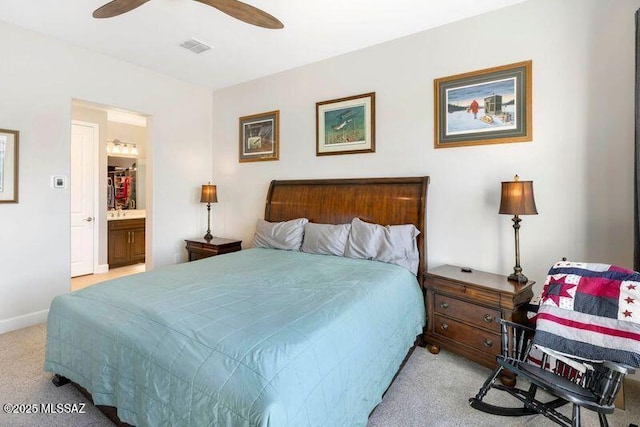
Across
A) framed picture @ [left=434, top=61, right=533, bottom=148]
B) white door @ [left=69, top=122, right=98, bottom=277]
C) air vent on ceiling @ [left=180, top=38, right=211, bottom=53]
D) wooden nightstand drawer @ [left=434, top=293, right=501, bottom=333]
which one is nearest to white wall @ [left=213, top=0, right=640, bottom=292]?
framed picture @ [left=434, top=61, right=533, bottom=148]

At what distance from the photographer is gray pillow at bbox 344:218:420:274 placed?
A: 9.43 ft

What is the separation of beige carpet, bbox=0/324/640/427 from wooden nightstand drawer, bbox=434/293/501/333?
39 cm

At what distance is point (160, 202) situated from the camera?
432 cm

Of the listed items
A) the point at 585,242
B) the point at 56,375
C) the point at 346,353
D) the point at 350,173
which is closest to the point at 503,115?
the point at 585,242

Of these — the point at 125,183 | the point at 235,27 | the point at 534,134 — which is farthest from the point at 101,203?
the point at 534,134

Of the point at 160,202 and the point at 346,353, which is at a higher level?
the point at 160,202

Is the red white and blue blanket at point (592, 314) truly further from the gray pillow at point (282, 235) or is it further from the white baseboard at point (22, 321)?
the white baseboard at point (22, 321)

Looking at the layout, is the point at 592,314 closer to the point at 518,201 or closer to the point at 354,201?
the point at 518,201

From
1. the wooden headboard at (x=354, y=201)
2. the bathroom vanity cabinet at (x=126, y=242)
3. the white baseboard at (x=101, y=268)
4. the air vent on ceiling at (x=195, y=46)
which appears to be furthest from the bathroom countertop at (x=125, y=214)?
the air vent on ceiling at (x=195, y=46)

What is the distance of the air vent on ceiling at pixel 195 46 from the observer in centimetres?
334

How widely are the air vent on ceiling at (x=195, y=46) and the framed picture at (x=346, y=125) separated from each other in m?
1.40

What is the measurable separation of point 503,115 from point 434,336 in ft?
6.53

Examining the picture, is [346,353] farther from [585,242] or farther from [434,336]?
[585,242]

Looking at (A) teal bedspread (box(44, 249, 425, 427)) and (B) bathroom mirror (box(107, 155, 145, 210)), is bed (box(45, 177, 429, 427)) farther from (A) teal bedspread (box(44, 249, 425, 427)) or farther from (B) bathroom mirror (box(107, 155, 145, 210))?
(B) bathroom mirror (box(107, 155, 145, 210))
